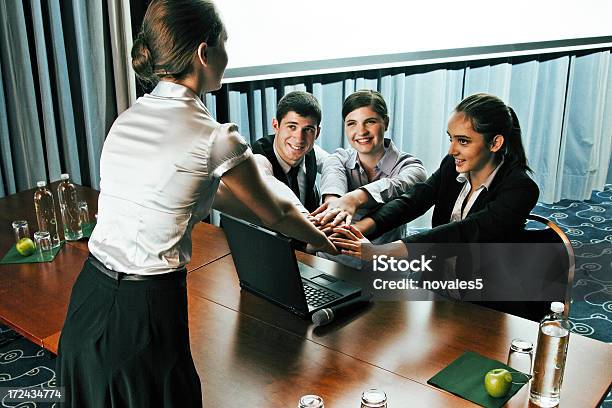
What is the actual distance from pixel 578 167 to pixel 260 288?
147 inches

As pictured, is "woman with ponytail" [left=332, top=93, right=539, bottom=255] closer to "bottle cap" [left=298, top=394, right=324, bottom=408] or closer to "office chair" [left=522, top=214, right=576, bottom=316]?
"office chair" [left=522, top=214, right=576, bottom=316]

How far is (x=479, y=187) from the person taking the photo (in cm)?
226

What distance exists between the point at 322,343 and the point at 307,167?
116 centimetres

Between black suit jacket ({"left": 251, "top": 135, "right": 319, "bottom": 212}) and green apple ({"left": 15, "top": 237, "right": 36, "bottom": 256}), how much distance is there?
89cm

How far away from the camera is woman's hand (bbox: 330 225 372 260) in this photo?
214 cm

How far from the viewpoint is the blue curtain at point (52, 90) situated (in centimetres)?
299

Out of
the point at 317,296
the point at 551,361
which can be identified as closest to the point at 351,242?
the point at 317,296

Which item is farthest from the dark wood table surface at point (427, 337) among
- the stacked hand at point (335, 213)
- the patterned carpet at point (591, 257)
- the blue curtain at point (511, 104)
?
the blue curtain at point (511, 104)

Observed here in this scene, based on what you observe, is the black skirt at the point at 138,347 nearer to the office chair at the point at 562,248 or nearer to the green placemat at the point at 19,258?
the green placemat at the point at 19,258

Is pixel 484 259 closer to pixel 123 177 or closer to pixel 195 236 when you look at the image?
pixel 195 236

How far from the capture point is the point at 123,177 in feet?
4.37

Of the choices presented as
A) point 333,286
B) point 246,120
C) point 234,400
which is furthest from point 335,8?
point 234,400

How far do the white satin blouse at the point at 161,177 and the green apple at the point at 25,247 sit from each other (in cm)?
87

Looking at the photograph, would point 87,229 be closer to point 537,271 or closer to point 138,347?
point 138,347
